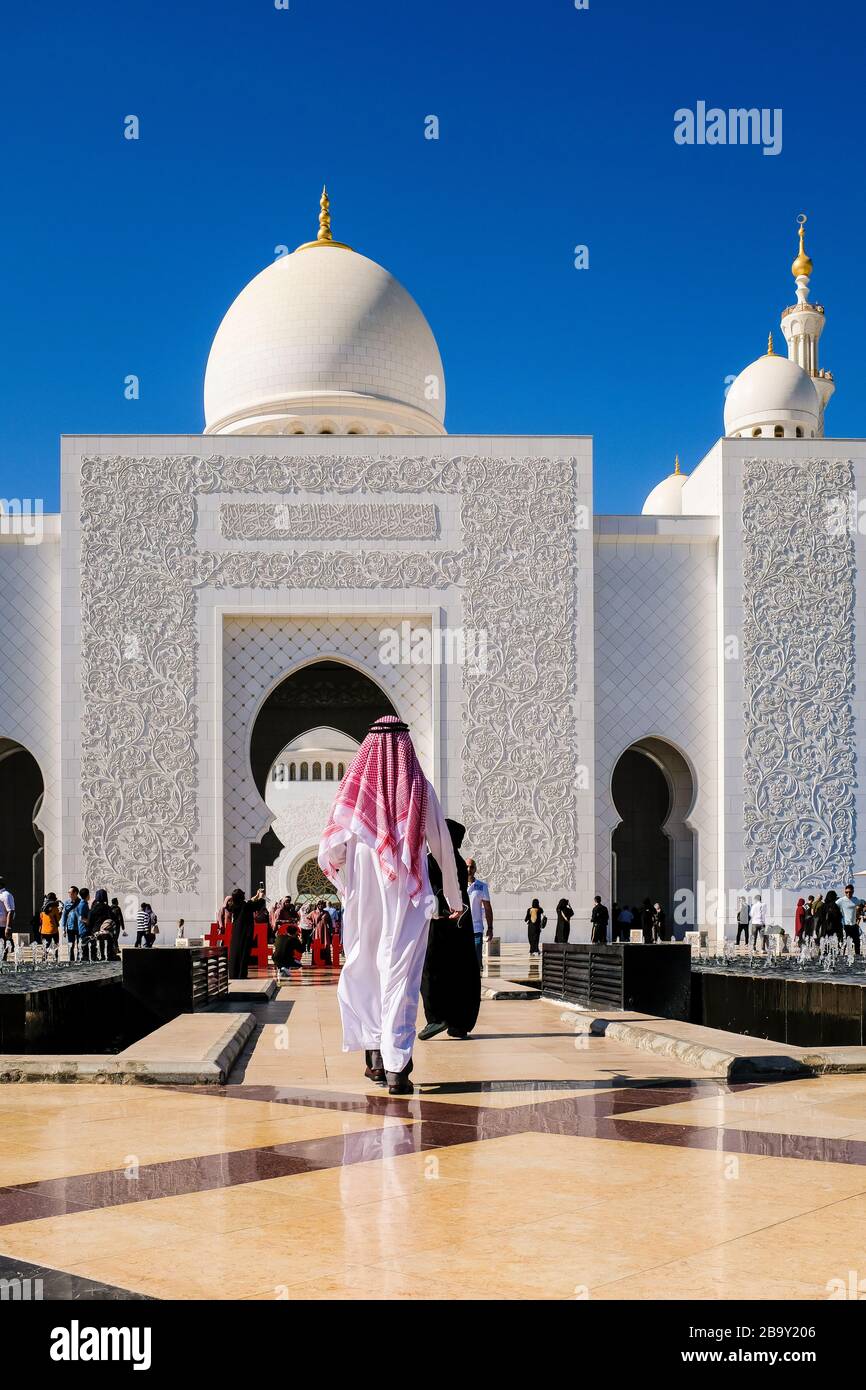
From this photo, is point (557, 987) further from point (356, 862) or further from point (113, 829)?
point (113, 829)

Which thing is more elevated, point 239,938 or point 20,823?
point 20,823

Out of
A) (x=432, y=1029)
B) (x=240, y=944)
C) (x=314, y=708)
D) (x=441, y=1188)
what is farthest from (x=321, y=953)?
(x=441, y=1188)

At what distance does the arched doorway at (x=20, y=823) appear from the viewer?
19.5m

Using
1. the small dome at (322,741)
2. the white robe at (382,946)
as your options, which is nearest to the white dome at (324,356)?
the small dome at (322,741)

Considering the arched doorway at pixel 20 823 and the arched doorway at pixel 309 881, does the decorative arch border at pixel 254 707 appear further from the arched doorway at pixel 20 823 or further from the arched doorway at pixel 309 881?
the arched doorway at pixel 309 881

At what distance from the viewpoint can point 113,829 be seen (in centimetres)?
1558

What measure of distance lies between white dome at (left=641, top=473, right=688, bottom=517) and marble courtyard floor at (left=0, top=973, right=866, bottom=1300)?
20.4 m

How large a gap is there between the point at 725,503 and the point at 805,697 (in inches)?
97.5

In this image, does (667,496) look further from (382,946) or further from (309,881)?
(382,946)

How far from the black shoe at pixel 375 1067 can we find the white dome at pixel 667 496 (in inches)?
802

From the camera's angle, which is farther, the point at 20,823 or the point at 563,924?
the point at 20,823

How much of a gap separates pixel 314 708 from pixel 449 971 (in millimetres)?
17049

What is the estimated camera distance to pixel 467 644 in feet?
53.0
